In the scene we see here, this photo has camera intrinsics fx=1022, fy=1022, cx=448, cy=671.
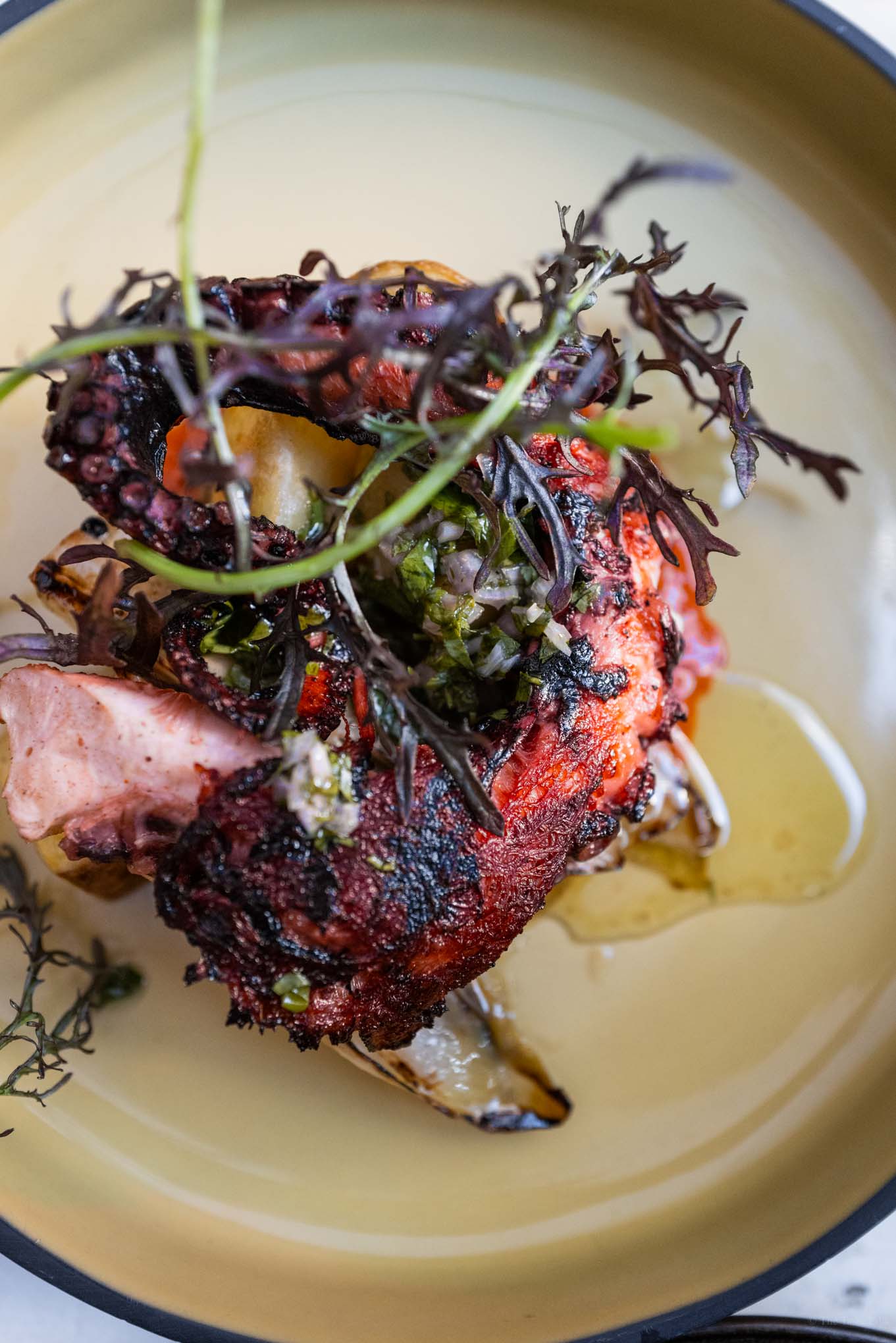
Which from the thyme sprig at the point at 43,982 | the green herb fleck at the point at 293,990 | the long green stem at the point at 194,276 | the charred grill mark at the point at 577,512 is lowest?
the thyme sprig at the point at 43,982

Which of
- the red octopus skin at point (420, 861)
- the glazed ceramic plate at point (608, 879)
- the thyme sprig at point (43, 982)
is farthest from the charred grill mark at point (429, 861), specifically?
the thyme sprig at point (43, 982)

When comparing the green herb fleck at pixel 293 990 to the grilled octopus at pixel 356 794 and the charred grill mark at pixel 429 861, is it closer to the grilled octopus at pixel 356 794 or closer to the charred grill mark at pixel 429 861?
the grilled octopus at pixel 356 794

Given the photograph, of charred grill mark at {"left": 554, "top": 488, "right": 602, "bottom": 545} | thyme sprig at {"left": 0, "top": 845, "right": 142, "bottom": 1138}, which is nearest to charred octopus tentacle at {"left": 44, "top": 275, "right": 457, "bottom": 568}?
charred grill mark at {"left": 554, "top": 488, "right": 602, "bottom": 545}

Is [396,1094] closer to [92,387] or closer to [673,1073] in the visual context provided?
[673,1073]

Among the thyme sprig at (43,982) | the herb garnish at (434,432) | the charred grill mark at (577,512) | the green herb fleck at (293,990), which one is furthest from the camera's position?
the thyme sprig at (43,982)

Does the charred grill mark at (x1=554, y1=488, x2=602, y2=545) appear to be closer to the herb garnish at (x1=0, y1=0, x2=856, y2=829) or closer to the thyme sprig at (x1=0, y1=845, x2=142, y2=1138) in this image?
the herb garnish at (x1=0, y1=0, x2=856, y2=829)

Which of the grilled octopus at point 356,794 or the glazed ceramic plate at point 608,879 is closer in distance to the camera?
the grilled octopus at point 356,794

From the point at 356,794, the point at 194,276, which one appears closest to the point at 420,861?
the point at 356,794
